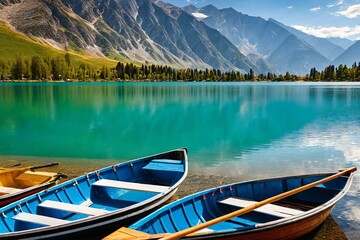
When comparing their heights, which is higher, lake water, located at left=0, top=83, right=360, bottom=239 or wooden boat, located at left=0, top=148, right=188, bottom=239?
wooden boat, located at left=0, top=148, right=188, bottom=239

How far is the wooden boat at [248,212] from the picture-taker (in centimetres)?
1046

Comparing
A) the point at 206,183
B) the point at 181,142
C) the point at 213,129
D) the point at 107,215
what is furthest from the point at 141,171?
the point at 213,129

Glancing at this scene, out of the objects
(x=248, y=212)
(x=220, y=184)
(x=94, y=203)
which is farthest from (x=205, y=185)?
(x=94, y=203)

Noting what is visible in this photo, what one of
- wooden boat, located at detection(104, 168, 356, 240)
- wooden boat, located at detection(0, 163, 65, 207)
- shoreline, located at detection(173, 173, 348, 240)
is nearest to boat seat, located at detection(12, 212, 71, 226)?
wooden boat, located at detection(104, 168, 356, 240)

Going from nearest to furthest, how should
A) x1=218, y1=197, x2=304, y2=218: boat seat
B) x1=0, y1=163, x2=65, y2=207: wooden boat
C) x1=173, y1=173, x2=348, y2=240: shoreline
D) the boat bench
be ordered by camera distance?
x1=218, y1=197, x2=304, y2=218: boat seat, x1=173, y1=173, x2=348, y2=240: shoreline, x1=0, y1=163, x2=65, y2=207: wooden boat, the boat bench

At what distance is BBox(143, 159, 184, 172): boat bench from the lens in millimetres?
17828

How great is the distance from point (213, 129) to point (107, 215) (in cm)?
3496

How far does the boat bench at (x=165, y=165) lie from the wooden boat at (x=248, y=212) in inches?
166

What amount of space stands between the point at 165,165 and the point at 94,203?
4637 millimetres

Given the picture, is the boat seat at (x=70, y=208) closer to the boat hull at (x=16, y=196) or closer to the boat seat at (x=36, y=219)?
the boat seat at (x=36, y=219)

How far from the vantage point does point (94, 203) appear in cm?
1509

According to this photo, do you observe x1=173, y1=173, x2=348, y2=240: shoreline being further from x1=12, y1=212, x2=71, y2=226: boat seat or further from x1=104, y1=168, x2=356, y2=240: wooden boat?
x1=12, y1=212, x2=71, y2=226: boat seat

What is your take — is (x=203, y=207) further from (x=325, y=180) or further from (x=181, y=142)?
(x=181, y=142)

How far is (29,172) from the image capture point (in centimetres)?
1702
